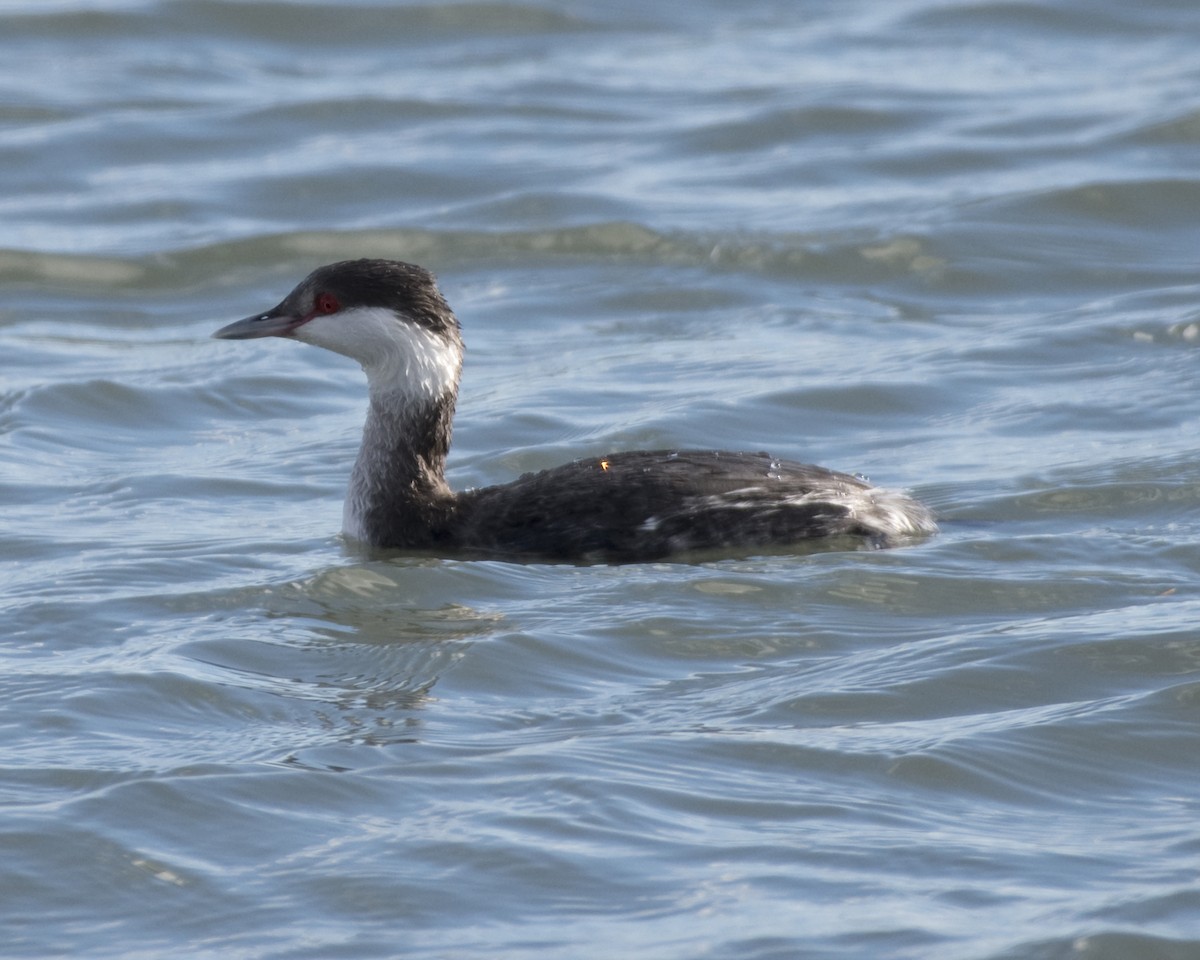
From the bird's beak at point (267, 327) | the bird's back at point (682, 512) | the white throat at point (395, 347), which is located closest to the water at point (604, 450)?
the bird's back at point (682, 512)

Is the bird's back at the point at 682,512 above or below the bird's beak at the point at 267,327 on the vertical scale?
below

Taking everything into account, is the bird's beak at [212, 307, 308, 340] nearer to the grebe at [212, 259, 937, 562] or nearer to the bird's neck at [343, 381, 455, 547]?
the grebe at [212, 259, 937, 562]

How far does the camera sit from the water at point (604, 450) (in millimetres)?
6082

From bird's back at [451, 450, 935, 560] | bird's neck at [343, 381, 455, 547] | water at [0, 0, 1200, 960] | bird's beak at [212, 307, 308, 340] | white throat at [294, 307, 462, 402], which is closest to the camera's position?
water at [0, 0, 1200, 960]

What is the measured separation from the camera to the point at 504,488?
9.26m

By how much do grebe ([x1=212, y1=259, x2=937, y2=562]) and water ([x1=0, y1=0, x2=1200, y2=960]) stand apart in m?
0.19

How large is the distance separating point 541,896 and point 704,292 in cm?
853

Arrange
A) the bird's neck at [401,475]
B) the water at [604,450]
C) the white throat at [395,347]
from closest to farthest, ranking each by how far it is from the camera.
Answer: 1. the water at [604,450]
2. the bird's neck at [401,475]
3. the white throat at [395,347]

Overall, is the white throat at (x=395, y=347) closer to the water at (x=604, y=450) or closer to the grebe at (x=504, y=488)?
the grebe at (x=504, y=488)

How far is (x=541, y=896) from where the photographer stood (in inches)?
235

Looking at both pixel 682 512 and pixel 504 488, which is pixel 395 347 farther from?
pixel 682 512

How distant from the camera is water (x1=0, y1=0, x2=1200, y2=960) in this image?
6082 millimetres

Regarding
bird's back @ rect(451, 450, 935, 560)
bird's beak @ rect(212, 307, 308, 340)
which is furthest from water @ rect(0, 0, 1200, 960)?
bird's beak @ rect(212, 307, 308, 340)

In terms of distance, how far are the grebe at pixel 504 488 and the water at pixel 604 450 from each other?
0.19 meters
